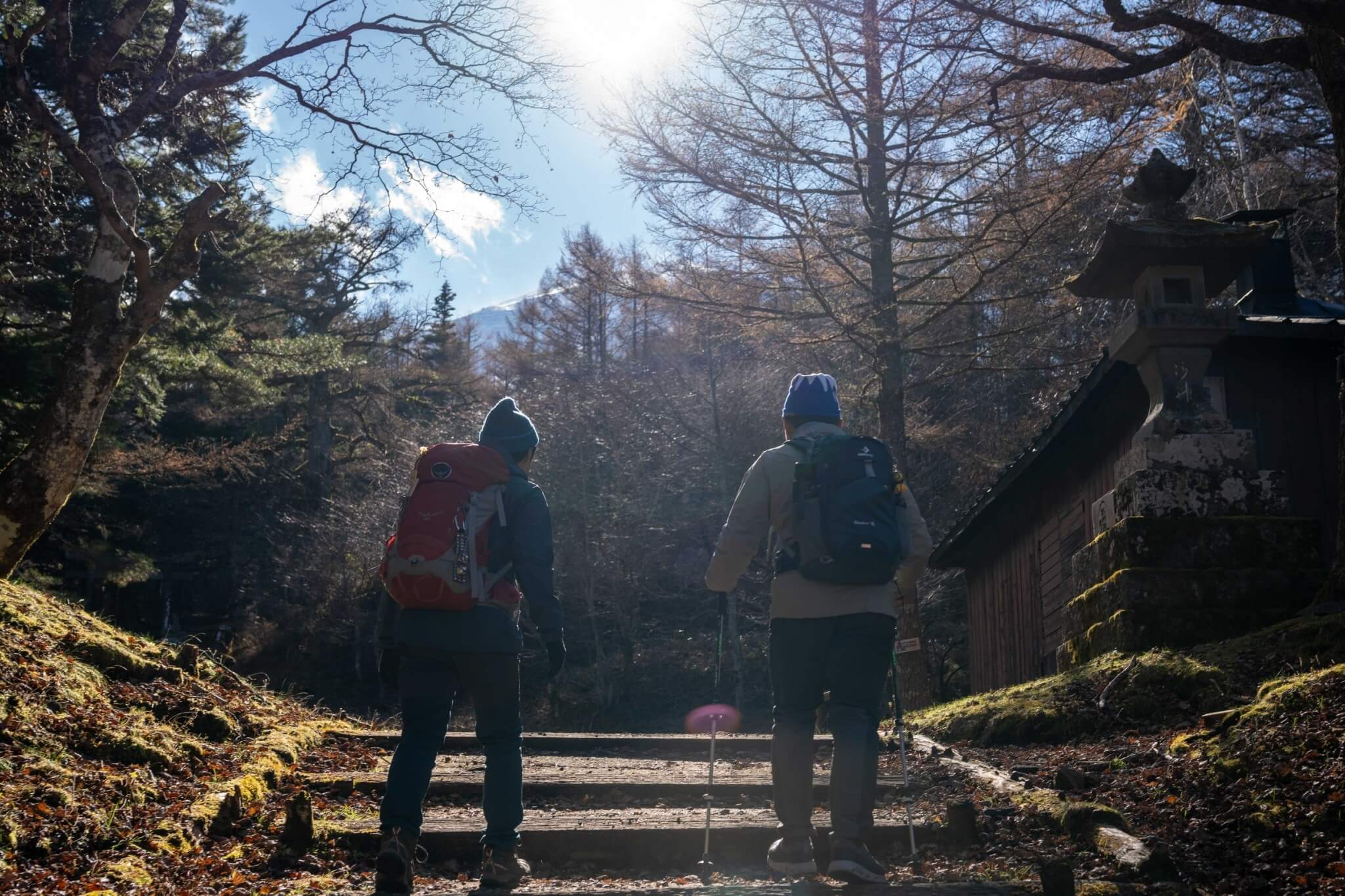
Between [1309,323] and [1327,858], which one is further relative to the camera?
[1309,323]

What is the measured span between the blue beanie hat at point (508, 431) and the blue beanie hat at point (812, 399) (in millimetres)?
1174

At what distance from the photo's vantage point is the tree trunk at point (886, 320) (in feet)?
45.7

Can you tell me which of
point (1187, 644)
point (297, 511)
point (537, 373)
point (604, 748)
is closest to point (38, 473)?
point (604, 748)

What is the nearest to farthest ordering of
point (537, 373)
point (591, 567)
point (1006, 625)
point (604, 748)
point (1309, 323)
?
1. point (604, 748)
2. point (1309, 323)
3. point (1006, 625)
4. point (591, 567)
5. point (537, 373)

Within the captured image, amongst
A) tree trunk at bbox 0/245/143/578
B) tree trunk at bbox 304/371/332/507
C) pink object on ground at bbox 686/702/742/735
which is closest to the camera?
tree trunk at bbox 0/245/143/578

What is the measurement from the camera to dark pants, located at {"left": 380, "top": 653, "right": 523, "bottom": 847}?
4.67 m

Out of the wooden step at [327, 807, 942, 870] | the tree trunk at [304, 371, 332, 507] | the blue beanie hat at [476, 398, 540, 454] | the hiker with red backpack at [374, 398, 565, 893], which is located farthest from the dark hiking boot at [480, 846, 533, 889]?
the tree trunk at [304, 371, 332, 507]

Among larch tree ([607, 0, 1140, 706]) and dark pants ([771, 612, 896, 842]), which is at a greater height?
larch tree ([607, 0, 1140, 706])

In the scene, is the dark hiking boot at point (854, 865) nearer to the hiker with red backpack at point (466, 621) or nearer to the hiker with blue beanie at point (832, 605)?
the hiker with blue beanie at point (832, 605)

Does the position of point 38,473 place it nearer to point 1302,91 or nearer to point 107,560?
point 107,560

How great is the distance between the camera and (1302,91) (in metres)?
18.9

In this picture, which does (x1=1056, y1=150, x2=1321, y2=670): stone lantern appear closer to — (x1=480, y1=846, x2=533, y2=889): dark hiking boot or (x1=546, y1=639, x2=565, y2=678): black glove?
(x1=546, y1=639, x2=565, y2=678): black glove

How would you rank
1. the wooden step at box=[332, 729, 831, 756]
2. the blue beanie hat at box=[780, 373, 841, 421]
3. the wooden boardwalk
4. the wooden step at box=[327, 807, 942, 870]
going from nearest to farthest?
the blue beanie hat at box=[780, 373, 841, 421]
the wooden step at box=[327, 807, 942, 870]
the wooden boardwalk
the wooden step at box=[332, 729, 831, 756]

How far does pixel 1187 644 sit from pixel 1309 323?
4614 millimetres
